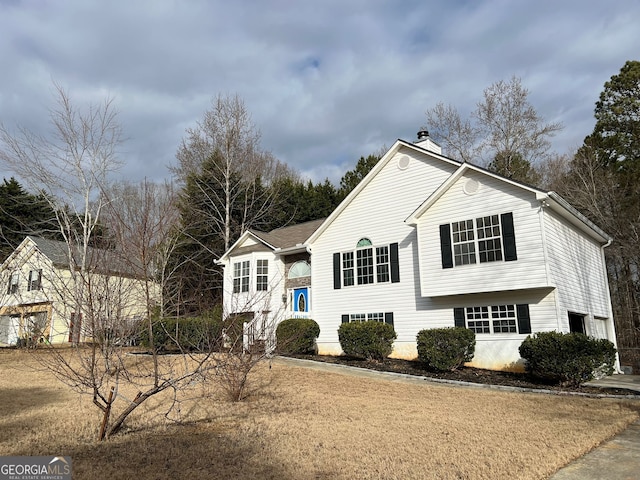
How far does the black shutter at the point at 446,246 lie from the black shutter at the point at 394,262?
2.39 m

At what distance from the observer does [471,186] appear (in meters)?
14.8

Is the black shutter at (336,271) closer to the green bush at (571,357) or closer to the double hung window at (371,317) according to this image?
the double hung window at (371,317)

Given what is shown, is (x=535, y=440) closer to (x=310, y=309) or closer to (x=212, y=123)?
(x=310, y=309)

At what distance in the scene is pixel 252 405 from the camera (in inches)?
331

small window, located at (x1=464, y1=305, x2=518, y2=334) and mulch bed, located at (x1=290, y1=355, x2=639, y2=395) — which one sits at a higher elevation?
small window, located at (x1=464, y1=305, x2=518, y2=334)

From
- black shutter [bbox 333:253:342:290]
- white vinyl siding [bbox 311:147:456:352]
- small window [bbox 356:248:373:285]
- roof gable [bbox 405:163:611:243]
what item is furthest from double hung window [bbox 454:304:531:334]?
black shutter [bbox 333:253:342:290]

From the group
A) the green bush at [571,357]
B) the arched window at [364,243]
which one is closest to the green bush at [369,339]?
the arched window at [364,243]

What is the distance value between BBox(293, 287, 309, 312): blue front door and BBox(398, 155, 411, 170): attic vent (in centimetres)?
687

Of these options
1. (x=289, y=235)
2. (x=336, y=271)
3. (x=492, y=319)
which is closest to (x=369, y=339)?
(x=492, y=319)

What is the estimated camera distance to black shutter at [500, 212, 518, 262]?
44.3 feet

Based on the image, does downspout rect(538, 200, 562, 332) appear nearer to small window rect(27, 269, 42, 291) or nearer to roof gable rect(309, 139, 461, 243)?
roof gable rect(309, 139, 461, 243)

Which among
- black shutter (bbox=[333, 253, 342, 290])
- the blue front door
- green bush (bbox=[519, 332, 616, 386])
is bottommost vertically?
green bush (bbox=[519, 332, 616, 386])

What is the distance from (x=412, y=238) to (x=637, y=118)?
16.1 m

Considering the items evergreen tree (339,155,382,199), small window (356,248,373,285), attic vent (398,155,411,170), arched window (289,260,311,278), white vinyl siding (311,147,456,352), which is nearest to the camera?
white vinyl siding (311,147,456,352)
